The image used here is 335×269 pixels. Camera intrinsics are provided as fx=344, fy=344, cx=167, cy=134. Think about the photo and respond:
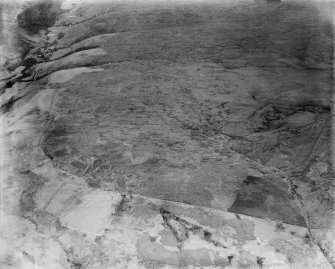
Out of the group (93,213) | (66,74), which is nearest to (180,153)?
(93,213)

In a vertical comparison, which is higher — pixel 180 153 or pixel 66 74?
pixel 66 74

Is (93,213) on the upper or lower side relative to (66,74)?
lower

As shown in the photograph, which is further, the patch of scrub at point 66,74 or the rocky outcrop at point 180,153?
the patch of scrub at point 66,74

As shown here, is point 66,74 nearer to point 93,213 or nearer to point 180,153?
point 180,153

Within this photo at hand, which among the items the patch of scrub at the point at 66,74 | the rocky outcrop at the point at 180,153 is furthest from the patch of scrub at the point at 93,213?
the patch of scrub at the point at 66,74

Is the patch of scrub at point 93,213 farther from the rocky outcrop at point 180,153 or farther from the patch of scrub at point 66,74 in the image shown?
the patch of scrub at point 66,74

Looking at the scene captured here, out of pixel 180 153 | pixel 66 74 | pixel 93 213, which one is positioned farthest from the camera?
pixel 66 74

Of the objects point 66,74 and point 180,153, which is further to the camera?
point 66,74

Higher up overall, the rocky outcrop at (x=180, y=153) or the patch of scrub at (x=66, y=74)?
the patch of scrub at (x=66, y=74)

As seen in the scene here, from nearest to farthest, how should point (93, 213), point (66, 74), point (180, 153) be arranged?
point (93, 213), point (180, 153), point (66, 74)
